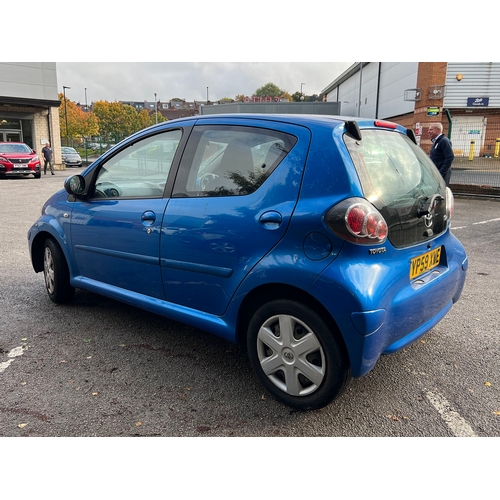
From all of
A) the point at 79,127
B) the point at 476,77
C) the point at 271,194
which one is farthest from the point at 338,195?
the point at 79,127

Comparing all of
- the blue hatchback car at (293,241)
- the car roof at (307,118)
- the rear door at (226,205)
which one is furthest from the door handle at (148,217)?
the car roof at (307,118)

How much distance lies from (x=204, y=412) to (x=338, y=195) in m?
1.47

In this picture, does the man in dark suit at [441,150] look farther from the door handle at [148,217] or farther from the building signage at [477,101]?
the building signage at [477,101]

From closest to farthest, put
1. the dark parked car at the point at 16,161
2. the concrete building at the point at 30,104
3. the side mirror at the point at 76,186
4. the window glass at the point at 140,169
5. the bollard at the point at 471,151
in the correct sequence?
the window glass at the point at 140,169, the side mirror at the point at 76,186, the bollard at the point at 471,151, the dark parked car at the point at 16,161, the concrete building at the point at 30,104

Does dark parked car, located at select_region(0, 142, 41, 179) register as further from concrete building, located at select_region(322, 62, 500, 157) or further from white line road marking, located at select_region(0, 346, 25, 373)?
white line road marking, located at select_region(0, 346, 25, 373)

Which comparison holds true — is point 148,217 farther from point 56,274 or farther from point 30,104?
point 30,104

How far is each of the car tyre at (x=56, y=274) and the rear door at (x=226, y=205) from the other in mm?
1544

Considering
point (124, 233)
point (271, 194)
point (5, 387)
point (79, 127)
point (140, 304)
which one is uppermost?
point (79, 127)

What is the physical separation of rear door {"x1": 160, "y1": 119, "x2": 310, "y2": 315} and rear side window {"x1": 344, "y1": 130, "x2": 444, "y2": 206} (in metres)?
0.35

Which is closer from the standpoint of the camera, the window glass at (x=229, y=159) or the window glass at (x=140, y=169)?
the window glass at (x=229, y=159)

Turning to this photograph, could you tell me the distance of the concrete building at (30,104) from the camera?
90.6 feet

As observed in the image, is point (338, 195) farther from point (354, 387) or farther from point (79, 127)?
point (79, 127)

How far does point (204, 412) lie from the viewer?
2750 millimetres

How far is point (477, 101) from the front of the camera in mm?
26750
